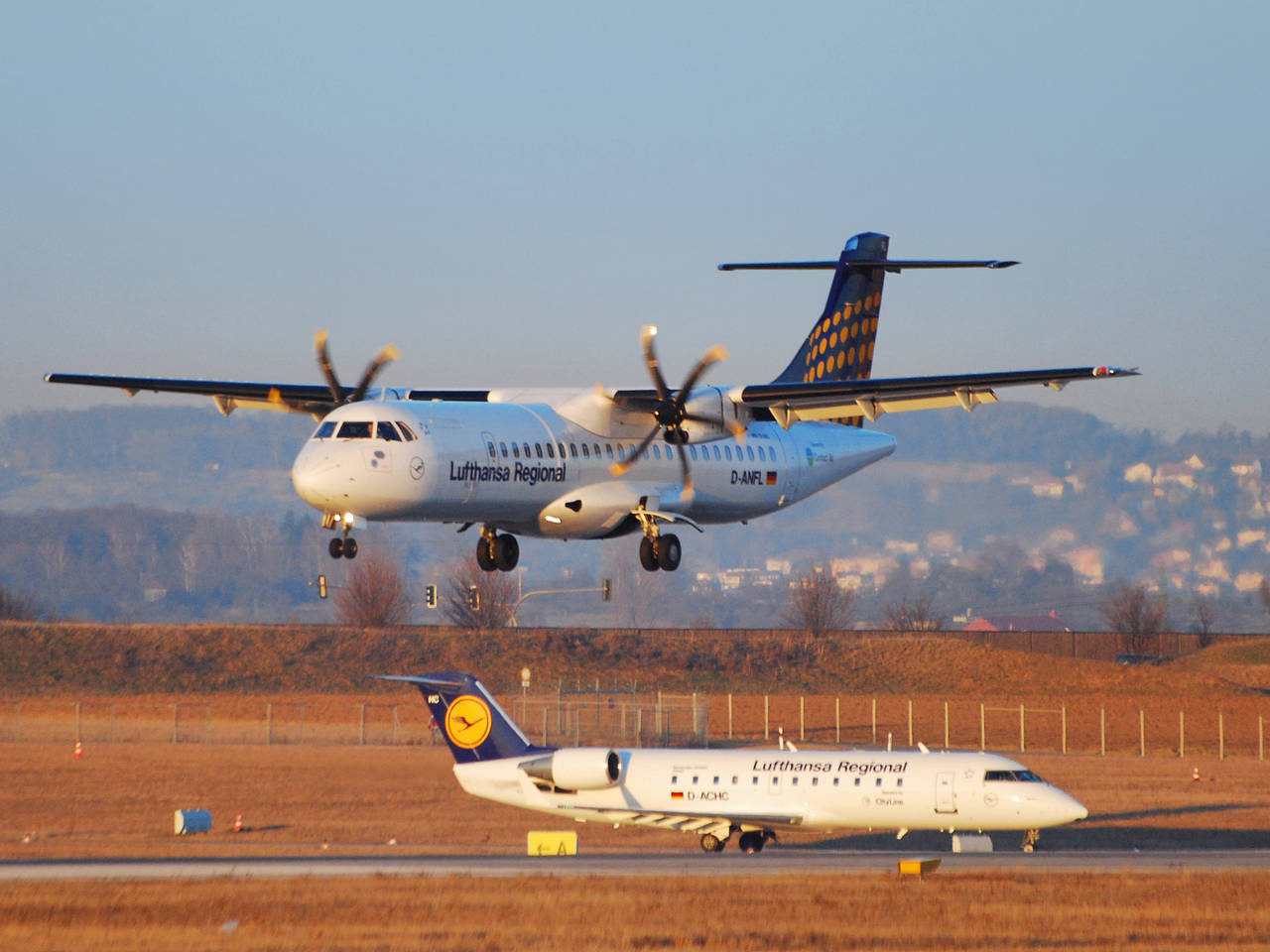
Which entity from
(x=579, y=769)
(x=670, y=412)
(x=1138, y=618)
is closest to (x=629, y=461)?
(x=670, y=412)

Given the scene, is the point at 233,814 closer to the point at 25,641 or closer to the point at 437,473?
the point at 437,473

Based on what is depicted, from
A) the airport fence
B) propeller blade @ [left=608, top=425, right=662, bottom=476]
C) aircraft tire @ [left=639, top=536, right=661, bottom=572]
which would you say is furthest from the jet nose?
the airport fence

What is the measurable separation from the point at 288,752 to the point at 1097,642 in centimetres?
4974

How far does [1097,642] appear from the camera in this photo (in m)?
99.4

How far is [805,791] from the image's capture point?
44.9 m

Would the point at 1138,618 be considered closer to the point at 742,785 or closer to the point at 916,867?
the point at 742,785

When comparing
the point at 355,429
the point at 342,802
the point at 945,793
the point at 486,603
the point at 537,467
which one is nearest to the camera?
the point at 355,429

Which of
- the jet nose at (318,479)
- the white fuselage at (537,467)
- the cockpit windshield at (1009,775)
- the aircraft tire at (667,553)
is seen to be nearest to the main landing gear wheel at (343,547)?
the white fuselage at (537,467)

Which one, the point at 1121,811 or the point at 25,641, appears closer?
the point at 1121,811

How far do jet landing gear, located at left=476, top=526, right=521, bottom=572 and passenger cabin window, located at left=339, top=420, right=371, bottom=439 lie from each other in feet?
20.2

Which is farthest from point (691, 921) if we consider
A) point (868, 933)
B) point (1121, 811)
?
point (1121, 811)

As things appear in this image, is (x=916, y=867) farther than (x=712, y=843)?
No

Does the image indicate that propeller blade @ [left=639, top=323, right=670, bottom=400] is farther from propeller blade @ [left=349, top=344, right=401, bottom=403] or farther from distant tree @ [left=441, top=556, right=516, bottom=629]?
distant tree @ [left=441, top=556, right=516, bottom=629]

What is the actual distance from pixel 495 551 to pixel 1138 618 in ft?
285
